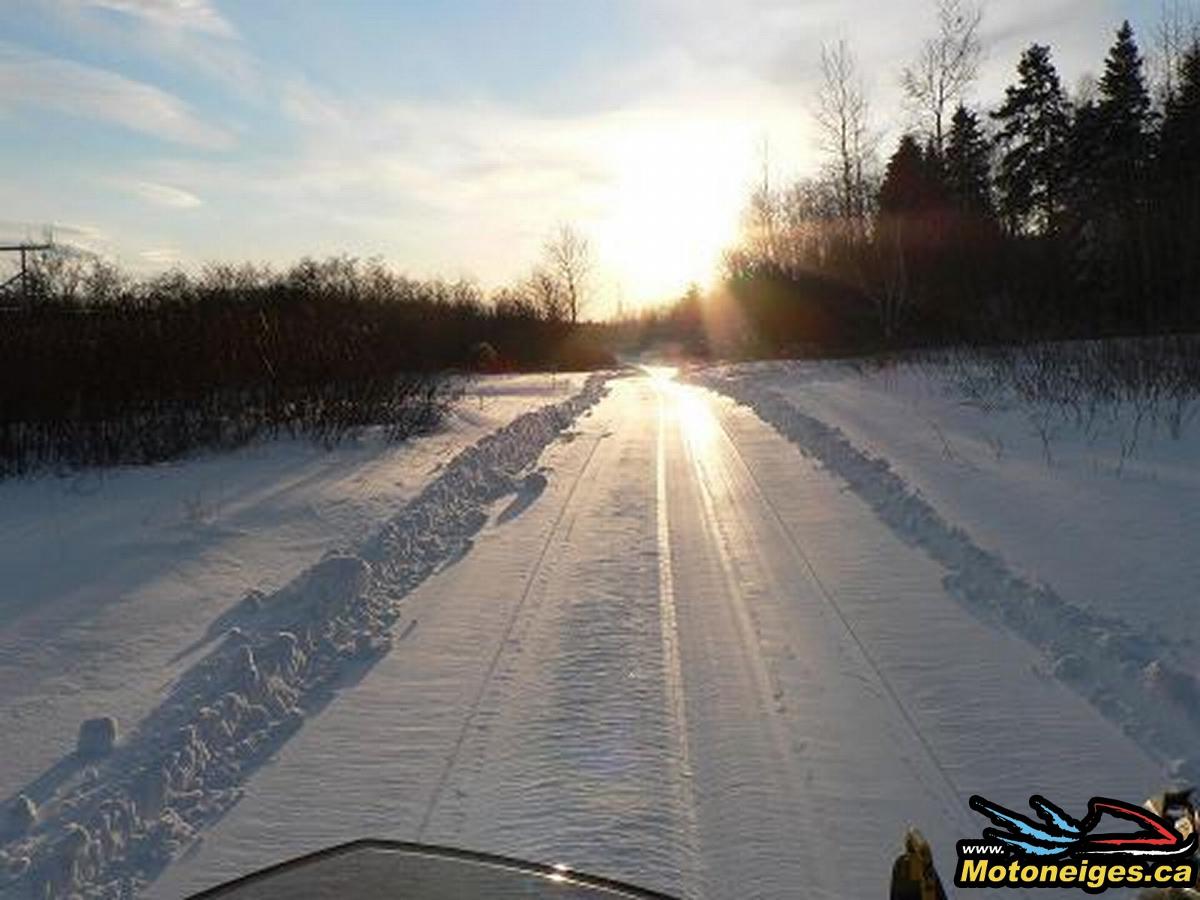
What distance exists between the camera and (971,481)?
12.5 metres

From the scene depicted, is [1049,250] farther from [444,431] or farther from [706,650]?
[706,650]

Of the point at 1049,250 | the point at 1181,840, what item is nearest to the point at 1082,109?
the point at 1049,250

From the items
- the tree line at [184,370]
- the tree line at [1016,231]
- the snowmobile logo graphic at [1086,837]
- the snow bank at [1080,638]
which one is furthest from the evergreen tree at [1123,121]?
the snowmobile logo graphic at [1086,837]

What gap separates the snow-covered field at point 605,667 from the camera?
4312 millimetres

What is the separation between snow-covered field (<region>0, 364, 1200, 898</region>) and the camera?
431cm

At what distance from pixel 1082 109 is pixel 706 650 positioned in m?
Result: 60.0

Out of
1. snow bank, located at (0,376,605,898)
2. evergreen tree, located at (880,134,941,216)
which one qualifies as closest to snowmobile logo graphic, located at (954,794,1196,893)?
snow bank, located at (0,376,605,898)

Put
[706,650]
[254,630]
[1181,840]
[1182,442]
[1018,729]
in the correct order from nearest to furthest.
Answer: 1. [1181,840]
2. [1018,729]
3. [706,650]
4. [254,630]
5. [1182,442]

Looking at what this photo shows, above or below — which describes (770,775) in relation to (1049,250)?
below

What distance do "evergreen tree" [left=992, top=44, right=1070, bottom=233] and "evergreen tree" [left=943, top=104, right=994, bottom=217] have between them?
1264mm

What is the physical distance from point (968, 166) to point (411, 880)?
62.7m

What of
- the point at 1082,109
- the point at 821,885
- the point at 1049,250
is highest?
the point at 1082,109

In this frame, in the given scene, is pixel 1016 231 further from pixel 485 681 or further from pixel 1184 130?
pixel 485 681

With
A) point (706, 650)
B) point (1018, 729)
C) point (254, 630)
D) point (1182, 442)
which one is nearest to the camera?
point (1018, 729)
